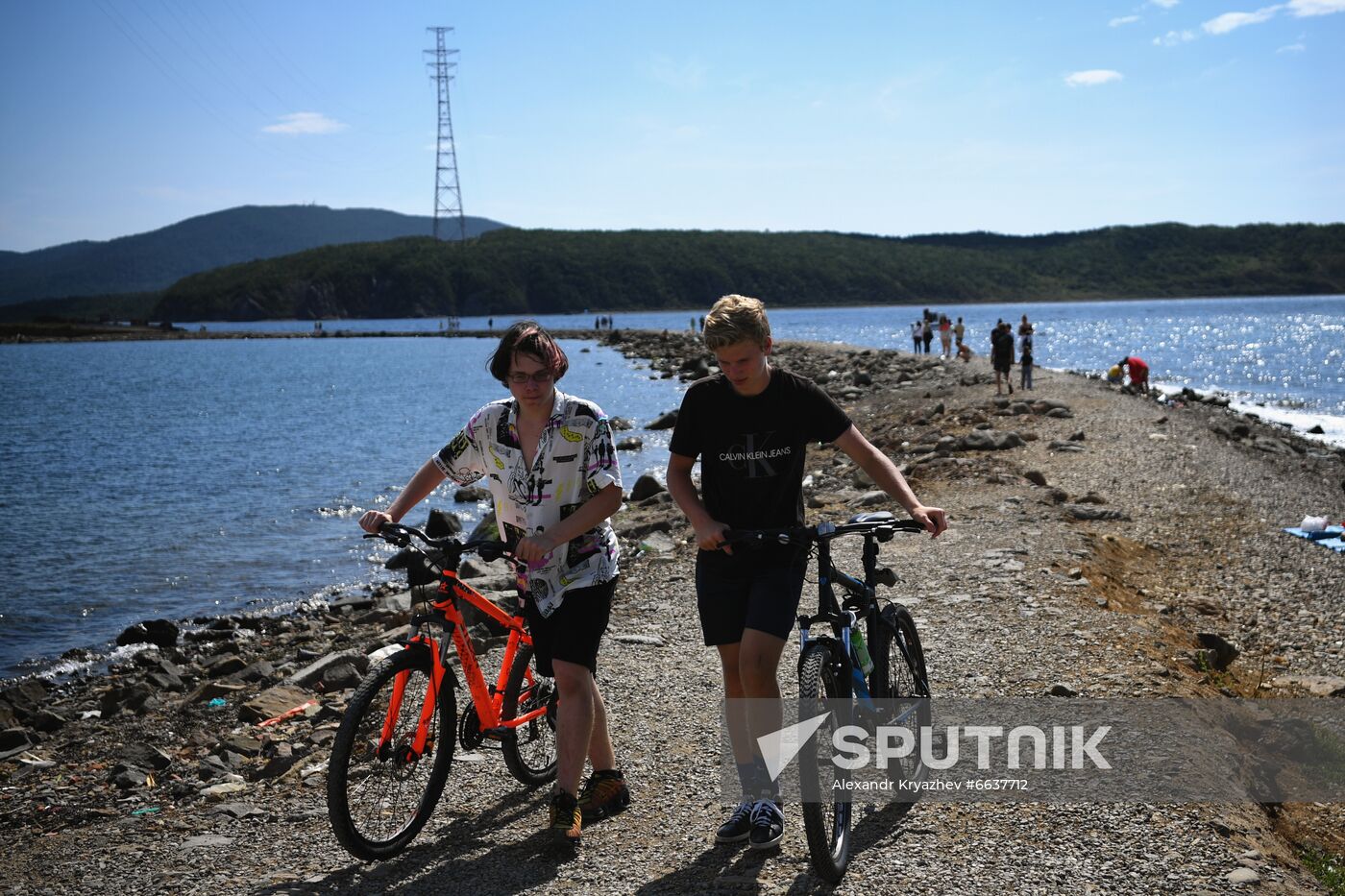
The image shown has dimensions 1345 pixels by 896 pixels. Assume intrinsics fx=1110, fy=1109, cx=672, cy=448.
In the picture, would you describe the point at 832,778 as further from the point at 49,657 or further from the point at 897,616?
the point at 49,657

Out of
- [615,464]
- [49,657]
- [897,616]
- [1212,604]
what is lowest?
[49,657]

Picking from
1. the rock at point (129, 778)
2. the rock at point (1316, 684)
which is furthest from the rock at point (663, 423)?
the rock at point (129, 778)

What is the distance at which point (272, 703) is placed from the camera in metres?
8.88

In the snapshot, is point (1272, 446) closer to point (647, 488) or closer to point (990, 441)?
point (990, 441)

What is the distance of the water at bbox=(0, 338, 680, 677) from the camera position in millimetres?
15508

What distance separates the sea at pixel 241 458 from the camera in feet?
51.0

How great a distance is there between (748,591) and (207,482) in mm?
24898

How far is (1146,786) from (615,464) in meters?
2.90

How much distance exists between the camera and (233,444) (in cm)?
3472

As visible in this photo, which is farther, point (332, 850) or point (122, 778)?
point (122, 778)

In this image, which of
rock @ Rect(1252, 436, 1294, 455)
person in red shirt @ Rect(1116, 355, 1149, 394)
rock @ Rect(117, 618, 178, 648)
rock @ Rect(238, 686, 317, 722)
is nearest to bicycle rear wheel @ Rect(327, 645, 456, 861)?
rock @ Rect(238, 686, 317, 722)

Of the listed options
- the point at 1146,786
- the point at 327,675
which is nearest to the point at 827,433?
the point at 1146,786

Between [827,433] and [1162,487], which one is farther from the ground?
[827,433]

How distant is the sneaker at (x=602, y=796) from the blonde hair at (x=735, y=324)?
→ 2.16m
